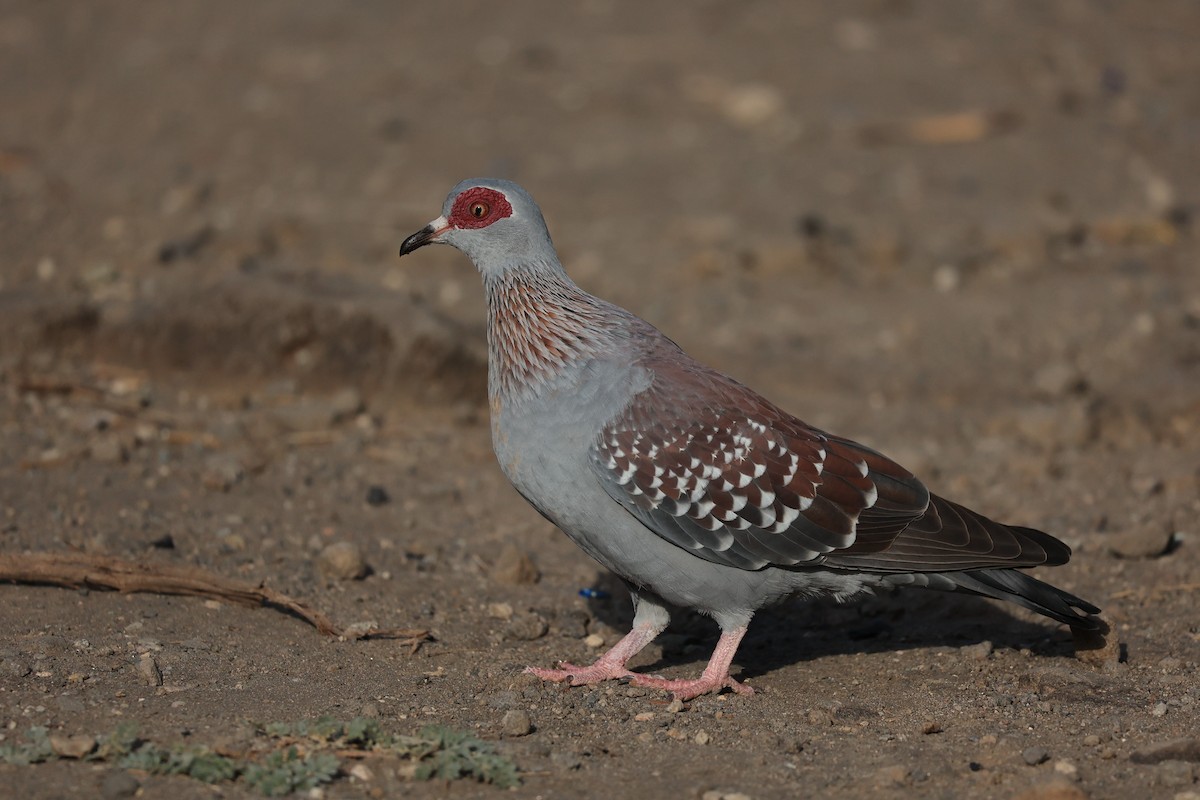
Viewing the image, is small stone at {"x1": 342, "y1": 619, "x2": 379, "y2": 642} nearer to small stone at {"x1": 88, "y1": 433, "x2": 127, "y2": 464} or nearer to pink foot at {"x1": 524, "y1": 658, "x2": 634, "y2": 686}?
pink foot at {"x1": 524, "y1": 658, "x2": 634, "y2": 686}

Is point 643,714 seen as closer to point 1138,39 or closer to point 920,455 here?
point 920,455

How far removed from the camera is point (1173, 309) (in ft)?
35.8

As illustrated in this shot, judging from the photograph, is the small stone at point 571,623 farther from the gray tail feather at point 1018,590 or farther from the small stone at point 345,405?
the small stone at point 345,405

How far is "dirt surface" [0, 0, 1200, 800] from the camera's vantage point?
5.54 meters

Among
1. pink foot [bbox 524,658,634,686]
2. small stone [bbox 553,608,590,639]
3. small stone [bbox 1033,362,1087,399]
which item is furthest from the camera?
small stone [bbox 1033,362,1087,399]

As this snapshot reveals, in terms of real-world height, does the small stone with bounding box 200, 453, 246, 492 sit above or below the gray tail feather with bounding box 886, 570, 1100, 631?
below

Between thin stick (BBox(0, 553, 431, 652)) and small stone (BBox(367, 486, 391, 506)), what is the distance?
1.63m

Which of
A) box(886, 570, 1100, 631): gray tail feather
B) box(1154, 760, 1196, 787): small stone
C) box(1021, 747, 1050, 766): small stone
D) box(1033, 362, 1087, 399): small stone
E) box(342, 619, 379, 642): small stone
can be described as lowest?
box(342, 619, 379, 642): small stone

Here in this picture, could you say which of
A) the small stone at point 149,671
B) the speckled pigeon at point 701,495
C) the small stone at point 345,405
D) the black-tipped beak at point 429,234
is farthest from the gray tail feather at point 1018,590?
the small stone at point 345,405

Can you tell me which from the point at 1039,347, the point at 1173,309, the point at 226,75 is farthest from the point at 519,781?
the point at 226,75

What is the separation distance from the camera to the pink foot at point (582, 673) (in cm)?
597

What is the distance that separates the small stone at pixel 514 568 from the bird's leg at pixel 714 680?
1.40 meters

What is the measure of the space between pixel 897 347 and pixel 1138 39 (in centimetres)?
790

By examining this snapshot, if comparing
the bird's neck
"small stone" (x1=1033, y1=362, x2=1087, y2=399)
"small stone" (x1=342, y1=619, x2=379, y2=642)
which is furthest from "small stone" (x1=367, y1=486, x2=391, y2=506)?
"small stone" (x1=1033, y1=362, x2=1087, y2=399)
